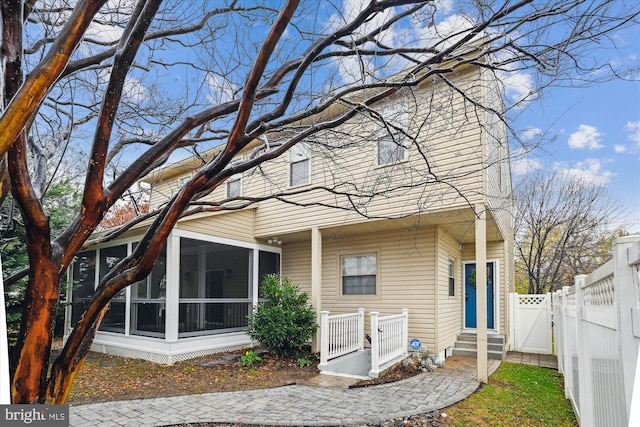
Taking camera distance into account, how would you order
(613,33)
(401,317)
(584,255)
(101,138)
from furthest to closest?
(584,255) → (401,317) → (613,33) → (101,138)

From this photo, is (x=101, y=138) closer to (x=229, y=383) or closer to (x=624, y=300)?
(x=624, y=300)

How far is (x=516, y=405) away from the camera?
18.8ft

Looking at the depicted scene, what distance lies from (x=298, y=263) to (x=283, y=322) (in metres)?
2.80

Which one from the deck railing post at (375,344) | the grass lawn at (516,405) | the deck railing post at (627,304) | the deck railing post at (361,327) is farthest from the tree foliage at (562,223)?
the deck railing post at (627,304)

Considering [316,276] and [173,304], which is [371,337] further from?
[173,304]

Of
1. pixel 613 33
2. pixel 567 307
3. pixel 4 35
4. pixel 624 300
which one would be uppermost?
pixel 613 33

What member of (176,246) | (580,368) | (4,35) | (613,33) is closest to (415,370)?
(580,368)

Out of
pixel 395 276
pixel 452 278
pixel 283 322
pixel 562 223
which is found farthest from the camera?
pixel 562 223

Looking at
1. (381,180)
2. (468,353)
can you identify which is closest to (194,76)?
(381,180)

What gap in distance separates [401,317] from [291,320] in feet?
7.85

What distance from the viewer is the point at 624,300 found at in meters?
1.94

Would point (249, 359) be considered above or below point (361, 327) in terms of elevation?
below

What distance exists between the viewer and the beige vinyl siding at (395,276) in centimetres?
903

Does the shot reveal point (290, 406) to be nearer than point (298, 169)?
Yes
